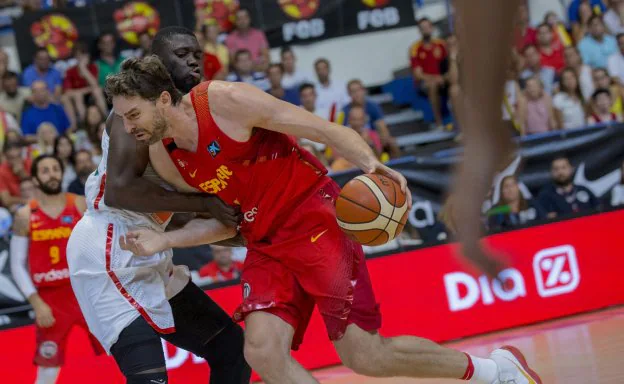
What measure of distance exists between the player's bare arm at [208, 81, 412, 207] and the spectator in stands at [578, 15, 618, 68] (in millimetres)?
8706

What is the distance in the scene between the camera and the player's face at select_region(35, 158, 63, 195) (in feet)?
20.5

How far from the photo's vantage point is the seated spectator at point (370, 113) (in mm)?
10250

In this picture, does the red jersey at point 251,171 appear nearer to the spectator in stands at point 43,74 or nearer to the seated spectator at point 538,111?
the seated spectator at point 538,111

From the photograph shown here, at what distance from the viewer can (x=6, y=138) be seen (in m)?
9.32

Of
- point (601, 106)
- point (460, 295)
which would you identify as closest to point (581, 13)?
point (601, 106)

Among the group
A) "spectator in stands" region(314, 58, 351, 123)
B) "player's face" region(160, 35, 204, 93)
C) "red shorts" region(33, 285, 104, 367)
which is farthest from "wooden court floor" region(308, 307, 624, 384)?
"spectator in stands" region(314, 58, 351, 123)

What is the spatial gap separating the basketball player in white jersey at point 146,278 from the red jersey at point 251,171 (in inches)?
3.9

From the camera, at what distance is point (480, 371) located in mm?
4512

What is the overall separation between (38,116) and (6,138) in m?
0.65

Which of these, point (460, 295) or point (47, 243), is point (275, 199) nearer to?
point (47, 243)

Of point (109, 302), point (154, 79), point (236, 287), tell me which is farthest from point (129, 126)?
point (236, 287)

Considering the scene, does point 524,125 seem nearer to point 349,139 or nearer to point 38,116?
point 38,116

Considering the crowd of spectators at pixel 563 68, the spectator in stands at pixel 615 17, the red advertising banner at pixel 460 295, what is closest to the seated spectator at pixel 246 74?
the crowd of spectators at pixel 563 68

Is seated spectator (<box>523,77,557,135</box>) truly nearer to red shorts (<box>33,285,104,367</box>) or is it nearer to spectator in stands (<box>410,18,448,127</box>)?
spectator in stands (<box>410,18,448,127</box>)
